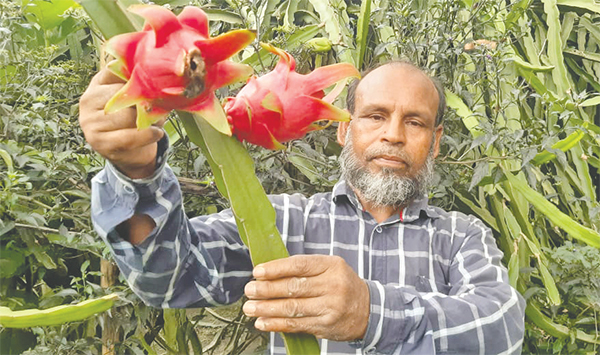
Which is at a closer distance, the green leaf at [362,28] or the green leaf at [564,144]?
the green leaf at [564,144]

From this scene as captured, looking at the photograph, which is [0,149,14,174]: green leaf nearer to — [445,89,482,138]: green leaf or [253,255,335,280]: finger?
[253,255,335,280]: finger

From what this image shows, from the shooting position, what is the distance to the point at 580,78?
1.91m

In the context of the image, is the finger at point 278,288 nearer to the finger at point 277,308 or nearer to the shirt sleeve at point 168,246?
the finger at point 277,308

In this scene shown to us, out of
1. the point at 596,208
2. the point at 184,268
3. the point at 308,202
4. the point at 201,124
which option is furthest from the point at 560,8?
the point at 201,124

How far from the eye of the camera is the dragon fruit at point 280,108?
463 mm

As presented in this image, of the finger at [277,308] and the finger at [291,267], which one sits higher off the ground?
the finger at [291,267]

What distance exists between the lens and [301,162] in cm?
131

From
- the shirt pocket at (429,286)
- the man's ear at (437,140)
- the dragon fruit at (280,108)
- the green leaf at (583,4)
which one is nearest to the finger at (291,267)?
the dragon fruit at (280,108)

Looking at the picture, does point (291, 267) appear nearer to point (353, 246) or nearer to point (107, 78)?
point (107, 78)

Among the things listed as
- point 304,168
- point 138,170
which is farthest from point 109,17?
point 304,168

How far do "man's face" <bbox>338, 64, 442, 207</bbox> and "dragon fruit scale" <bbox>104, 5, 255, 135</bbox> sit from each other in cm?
66

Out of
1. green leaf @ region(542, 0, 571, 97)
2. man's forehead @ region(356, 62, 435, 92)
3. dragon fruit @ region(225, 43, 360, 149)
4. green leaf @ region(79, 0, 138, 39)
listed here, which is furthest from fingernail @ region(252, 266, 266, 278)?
green leaf @ region(542, 0, 571, 97)

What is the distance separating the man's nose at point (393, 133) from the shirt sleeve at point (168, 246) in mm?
313

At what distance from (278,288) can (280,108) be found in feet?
0.53
